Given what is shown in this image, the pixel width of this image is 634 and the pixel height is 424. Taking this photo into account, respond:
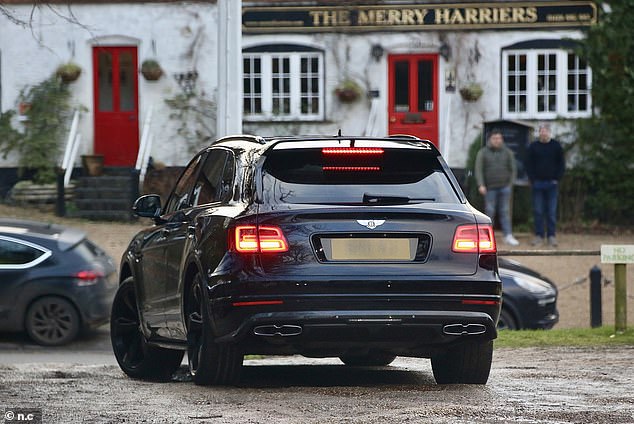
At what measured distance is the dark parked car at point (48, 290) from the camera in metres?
16.6

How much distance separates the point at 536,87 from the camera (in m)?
28.9

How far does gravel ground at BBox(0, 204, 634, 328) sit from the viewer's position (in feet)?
62.8

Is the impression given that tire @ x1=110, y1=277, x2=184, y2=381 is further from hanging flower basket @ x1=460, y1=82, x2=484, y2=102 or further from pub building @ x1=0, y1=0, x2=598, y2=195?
hanging flower basket @ x1=460, y1=82, x2=484, y2=102

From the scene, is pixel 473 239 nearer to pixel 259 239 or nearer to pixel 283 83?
pixel 259 239

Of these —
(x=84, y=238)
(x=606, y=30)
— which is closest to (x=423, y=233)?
(x=84, y=238)

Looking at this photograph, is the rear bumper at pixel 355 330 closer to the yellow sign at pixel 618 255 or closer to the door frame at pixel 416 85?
the yellow sign at pixel 618 255

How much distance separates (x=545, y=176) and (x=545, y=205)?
2.01 ft

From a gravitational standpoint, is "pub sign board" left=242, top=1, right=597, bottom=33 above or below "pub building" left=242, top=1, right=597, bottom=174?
above

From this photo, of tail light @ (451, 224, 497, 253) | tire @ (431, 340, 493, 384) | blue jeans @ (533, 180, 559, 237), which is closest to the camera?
tail light @ (451, 224, 497, 253)

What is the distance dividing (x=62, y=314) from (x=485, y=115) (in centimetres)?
1386

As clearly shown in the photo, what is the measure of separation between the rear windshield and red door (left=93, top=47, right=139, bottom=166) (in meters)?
20.1

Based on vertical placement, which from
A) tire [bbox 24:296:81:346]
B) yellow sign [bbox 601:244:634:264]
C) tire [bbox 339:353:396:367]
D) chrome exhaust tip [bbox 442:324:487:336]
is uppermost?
chrome exhaust tip [bbox 442:324:487:336]

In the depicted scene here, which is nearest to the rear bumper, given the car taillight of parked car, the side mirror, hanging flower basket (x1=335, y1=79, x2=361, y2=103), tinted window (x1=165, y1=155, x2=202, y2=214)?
tinted window (x1=165, y1=155, x2=202, y2=214)

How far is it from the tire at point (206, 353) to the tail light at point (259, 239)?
0.51 meters
